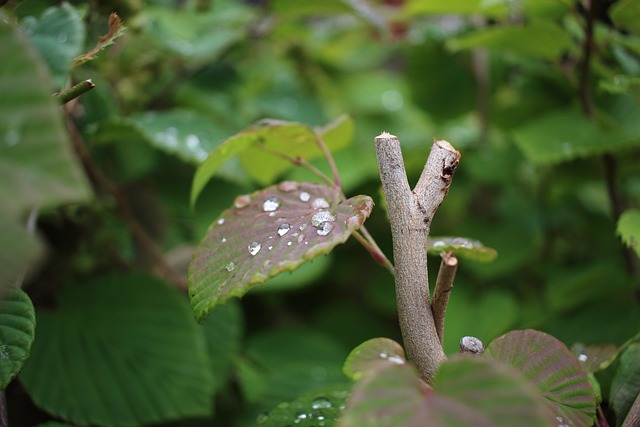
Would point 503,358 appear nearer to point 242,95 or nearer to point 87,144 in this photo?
point 87,144

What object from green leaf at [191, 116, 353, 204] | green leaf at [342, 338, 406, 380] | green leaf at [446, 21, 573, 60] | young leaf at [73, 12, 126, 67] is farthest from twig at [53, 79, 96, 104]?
green leaf at [446, 21, 573, 60]

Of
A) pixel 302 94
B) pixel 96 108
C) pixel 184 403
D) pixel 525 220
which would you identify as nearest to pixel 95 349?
pixel 184 403

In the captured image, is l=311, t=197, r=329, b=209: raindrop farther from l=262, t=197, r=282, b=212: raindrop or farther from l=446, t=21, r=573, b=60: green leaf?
l=446, t=21, r=573, b=60: green leaf

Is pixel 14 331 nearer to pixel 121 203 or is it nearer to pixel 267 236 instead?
pixel 267 236

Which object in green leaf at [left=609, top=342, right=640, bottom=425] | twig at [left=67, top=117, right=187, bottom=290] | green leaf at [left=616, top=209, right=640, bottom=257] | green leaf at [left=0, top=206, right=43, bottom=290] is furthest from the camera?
twig at [left=67, top=117, right=187, bottom=290]

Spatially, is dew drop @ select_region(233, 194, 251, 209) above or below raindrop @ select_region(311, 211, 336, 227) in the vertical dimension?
below

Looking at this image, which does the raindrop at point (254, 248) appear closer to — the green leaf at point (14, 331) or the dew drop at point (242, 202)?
the dew drop at point (242, 202)

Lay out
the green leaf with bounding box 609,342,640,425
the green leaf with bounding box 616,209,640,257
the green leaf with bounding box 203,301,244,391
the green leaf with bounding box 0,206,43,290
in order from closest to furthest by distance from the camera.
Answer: the green leaf with bounding box 0,206,43,290
the green leaf with bounding box 609,342,640,425
the green leaf with bounding box 616,209,640,257
the green leaf with bounding box 203,301,244,391
